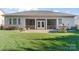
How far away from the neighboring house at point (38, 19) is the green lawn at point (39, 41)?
0.15 m

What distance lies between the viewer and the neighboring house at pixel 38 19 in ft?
14.3

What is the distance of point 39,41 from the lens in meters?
4.31

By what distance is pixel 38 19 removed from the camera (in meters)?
4.36

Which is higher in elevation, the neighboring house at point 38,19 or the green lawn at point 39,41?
the neighboring house at point 38,19

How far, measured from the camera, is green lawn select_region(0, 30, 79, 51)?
4285 mm

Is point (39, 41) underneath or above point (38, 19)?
underneath

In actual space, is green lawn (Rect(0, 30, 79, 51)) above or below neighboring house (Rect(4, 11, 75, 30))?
below

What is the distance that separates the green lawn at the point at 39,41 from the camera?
4285 mm

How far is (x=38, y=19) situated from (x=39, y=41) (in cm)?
36

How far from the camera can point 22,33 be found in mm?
4371

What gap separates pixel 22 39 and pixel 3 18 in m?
0.47

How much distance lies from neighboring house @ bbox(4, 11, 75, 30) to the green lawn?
15 centimetres

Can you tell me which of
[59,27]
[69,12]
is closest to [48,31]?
[59,27]
